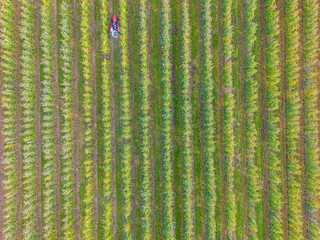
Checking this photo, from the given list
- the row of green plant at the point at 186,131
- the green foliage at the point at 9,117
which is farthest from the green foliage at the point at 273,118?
the green foliage at the point at 9,117

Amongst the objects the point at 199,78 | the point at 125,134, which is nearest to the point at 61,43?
the point at 125,134

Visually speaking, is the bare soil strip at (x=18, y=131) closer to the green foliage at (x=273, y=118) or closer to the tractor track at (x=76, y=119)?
the tractor track at (x=76, y=119)

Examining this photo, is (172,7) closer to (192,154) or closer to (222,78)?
(222,78)

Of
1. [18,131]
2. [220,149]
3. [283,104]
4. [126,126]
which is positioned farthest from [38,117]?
[283,104]

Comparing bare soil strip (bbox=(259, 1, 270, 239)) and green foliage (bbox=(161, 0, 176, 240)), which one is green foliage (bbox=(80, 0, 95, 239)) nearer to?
green foliage (bbox=(161, 0, 176, 240))

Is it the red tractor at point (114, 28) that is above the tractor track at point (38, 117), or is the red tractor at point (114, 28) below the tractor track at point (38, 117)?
above
